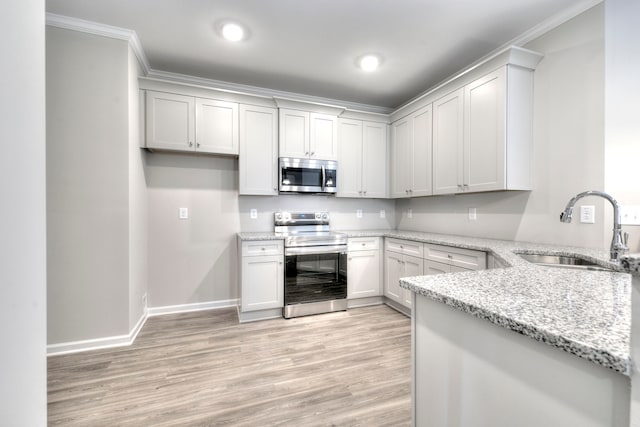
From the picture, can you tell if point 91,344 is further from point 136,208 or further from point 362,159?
point 362,159

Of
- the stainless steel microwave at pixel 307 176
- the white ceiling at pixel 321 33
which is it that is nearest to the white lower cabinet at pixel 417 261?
the stainless steel microwave at pixel 307 176

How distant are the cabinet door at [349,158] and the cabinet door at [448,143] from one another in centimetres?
98

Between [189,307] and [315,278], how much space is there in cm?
152

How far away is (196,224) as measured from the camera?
10.6 ft

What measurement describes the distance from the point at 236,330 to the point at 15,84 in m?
2.45

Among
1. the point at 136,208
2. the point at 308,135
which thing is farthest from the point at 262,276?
the point at 308,135

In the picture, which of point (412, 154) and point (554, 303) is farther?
point (412, 154)

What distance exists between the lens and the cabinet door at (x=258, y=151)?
3.13 metres

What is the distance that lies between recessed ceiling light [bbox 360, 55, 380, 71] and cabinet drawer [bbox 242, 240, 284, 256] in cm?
207

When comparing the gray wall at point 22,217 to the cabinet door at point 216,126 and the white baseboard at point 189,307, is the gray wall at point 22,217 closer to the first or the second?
the cabinet door at point 216,126

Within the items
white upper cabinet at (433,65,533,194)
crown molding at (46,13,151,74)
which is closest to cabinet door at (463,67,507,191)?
white upper cabinet at (433,65,533,194)

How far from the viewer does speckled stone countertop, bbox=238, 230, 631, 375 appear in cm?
52

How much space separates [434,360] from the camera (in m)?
0.92

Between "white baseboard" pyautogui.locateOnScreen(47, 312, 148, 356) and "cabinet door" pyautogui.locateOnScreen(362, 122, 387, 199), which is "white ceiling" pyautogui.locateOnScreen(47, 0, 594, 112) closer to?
"cabinet door" pyautogui.locateOnScreen(362, 122, 387, 199)
